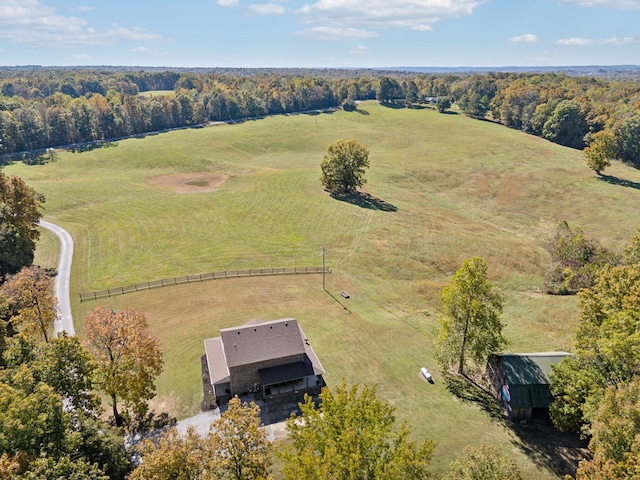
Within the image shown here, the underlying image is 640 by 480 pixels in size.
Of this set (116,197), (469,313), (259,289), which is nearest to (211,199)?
(116,197)

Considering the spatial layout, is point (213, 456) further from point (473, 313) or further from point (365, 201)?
point (365, 201)

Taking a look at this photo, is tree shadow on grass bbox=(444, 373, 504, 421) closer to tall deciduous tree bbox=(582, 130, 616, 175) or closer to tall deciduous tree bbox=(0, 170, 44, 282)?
tall deciduous tree bbox=(0, 170, 44, 282)

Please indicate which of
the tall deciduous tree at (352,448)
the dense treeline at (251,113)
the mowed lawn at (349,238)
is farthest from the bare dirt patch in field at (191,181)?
the tall deciduous tree at (352,448)

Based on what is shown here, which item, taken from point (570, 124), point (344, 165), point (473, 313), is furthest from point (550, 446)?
point (570, 124)

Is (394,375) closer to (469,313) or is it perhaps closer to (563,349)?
(469,313)

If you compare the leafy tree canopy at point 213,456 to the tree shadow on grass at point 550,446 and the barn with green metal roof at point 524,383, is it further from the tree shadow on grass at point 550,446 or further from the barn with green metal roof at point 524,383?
the barn with green metal roof at point 524,383

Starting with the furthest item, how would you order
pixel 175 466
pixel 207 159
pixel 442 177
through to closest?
pixel 207 159, pixel 442 177, pixel 175 466
